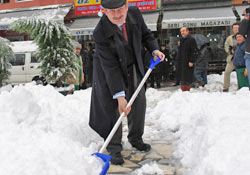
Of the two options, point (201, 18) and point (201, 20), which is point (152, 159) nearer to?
point (201, 20)

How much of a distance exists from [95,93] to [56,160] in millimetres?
1309

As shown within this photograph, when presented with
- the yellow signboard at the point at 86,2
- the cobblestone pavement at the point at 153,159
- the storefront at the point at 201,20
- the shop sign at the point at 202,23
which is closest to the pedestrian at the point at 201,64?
the shop sign at the point at 202,23

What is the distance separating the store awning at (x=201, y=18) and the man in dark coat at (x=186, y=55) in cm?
547

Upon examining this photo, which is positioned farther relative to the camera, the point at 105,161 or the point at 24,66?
the point at 24,66

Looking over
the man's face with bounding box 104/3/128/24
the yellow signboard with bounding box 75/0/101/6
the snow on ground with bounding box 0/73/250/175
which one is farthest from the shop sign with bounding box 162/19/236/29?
the man's face with bounding box 104/3/128/24

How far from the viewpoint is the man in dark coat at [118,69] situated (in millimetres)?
3006

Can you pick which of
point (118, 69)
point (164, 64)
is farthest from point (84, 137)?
point (164, 64)

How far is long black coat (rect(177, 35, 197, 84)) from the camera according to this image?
23.6 ft

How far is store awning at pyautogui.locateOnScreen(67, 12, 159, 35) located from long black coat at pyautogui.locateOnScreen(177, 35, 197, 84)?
5.64m

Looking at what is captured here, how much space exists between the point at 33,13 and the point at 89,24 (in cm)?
383

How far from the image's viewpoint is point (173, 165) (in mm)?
3082

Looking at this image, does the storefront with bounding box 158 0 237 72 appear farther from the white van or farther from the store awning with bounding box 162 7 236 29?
the white van

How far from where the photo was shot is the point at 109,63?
3.10 metres

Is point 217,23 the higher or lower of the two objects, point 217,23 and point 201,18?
the lower
